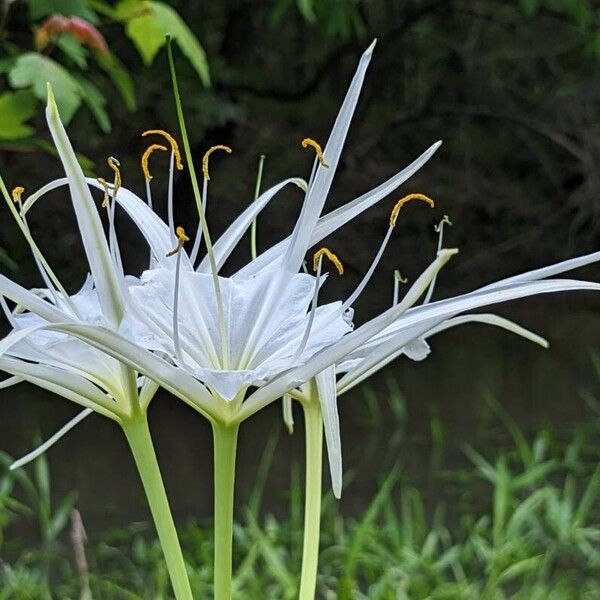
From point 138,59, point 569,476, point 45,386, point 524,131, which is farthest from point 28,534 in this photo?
point 524,131

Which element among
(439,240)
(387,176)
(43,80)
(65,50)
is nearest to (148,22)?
(65,50)

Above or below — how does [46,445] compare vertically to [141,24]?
below

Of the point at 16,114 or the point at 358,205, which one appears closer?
the point at 358,205

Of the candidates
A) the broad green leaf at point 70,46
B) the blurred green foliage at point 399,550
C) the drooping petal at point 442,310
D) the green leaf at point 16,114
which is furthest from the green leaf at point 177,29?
the drooping petal at point 442,310

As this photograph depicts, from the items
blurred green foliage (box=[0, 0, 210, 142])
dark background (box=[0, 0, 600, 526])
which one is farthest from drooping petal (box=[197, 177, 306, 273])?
dark background (box=[0, 0, 600, 526])

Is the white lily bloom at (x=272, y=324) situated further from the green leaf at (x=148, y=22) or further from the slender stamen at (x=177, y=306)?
the green leaf at (x=148, y=22)

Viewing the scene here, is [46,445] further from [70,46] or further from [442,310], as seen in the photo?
[70,46]
